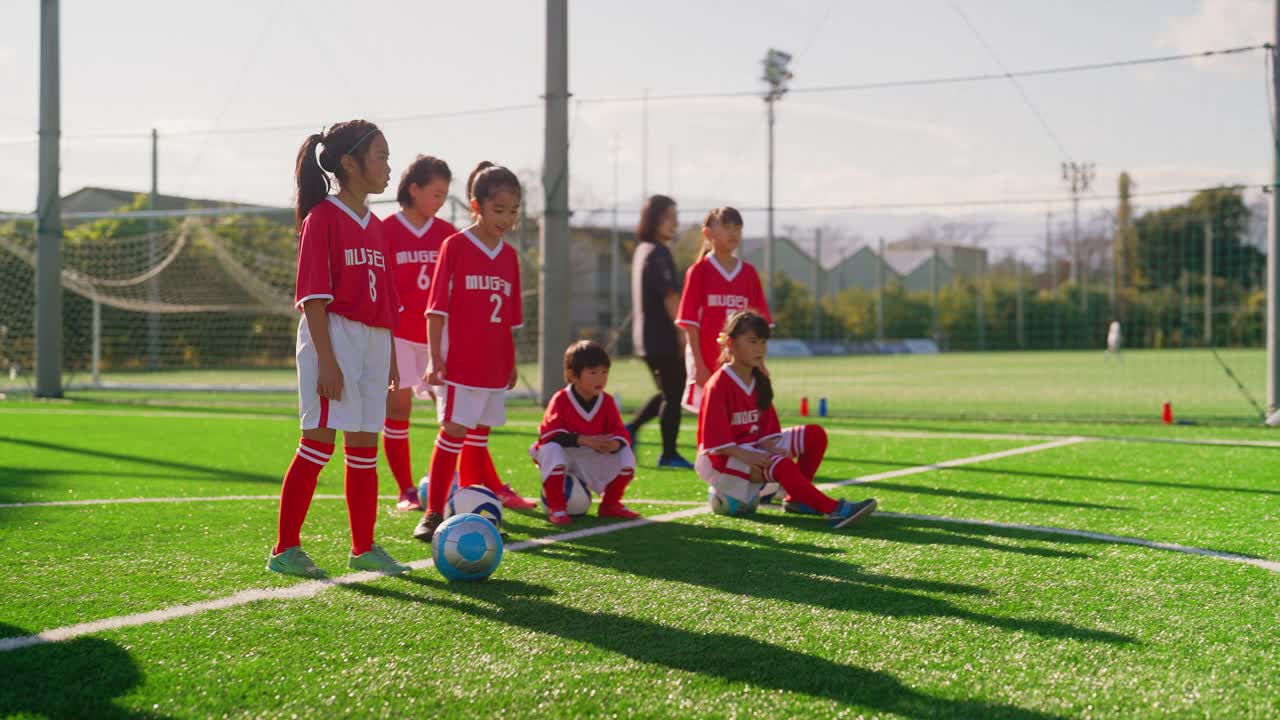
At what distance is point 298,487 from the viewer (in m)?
4.15

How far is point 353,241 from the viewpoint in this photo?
419cm

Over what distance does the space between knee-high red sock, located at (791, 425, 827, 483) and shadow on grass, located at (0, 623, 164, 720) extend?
3.76 meters

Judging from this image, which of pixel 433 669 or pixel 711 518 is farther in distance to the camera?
pixel 711 518

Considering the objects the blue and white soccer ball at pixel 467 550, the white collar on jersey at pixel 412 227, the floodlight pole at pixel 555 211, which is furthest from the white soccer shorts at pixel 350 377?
the floodlight pole at pixel 555 211

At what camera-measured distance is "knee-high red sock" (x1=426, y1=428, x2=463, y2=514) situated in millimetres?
5215

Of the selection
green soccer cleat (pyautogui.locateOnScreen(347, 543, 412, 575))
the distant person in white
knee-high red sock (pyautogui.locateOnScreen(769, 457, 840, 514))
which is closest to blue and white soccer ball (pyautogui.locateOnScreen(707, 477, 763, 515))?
knee-high red sock (pyautogui.locateOnScreen(769, 457, 840, 514))

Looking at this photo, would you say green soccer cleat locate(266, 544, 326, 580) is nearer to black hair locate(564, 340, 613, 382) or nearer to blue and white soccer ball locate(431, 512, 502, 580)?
blue and white soccer ball locate(431, 512, 502, 580)

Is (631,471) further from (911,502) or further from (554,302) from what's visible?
(554,302)

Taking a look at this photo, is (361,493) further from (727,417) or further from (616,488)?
(727,417)

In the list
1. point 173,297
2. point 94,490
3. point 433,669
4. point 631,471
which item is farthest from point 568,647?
point 173,297

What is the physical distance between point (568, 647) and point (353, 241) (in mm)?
1951

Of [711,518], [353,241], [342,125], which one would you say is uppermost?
[342,125]

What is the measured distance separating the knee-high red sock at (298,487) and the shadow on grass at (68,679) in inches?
41.5

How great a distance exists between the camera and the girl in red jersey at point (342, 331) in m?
4.05
